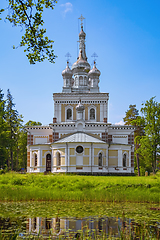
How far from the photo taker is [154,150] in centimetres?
3675

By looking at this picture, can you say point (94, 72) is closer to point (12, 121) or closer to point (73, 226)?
point (12, 121)

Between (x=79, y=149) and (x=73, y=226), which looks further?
(x=79, y=149)

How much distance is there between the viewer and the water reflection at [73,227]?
10.1 metres

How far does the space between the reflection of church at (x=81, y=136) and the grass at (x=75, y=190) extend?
10.8 meters

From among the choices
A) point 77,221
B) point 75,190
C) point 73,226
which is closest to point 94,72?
point 75,190

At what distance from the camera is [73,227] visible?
36.3 feet

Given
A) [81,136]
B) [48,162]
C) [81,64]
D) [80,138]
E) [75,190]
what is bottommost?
[75,190]

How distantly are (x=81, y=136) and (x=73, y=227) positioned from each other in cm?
2299

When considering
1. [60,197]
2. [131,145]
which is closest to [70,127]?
[131,145]

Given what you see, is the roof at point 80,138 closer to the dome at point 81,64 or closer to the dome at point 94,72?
the dome at point 94,72

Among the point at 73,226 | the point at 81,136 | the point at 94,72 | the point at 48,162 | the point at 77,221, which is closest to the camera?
the point at 73,226

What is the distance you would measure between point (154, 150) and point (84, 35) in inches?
817

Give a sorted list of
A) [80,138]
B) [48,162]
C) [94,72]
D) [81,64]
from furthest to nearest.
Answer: [81,64], [94,72], [48,162], [80,138]

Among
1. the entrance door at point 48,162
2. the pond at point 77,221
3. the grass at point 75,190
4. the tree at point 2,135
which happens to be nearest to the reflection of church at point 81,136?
the entrance door at point 48,162
